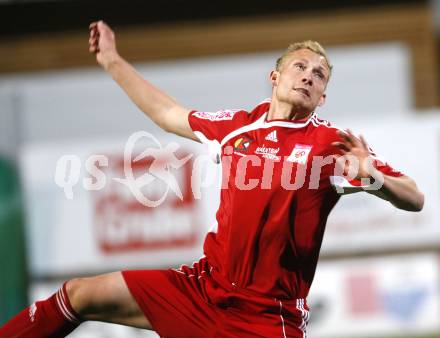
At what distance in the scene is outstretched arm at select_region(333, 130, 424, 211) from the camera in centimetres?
336

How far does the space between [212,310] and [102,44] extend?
137cm

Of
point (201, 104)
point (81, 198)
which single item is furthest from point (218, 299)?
point (201, 104)

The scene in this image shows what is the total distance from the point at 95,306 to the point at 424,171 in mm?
5723

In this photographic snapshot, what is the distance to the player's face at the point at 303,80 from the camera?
3.86 meters

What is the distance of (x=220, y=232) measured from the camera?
3877mm

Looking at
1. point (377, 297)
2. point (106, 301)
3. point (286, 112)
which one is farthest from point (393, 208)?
point (106, 301)

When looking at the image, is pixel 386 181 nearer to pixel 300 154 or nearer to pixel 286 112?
pixel 300 154

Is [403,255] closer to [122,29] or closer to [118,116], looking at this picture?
[118,116]

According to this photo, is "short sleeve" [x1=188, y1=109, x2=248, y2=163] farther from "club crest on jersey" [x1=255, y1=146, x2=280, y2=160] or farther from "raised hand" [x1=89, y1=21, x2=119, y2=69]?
"raised hand" [x1=89, y1=21, x2=119, y2=69]

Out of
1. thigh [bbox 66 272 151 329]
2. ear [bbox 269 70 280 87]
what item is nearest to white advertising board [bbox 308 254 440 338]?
ear [bbox 269 70 280 87]

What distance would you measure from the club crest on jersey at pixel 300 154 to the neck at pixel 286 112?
16 cm

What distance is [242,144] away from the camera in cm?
391

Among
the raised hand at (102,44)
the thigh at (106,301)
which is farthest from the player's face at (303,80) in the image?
the thigh at (106,301)

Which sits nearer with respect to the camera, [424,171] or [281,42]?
[424,171]
